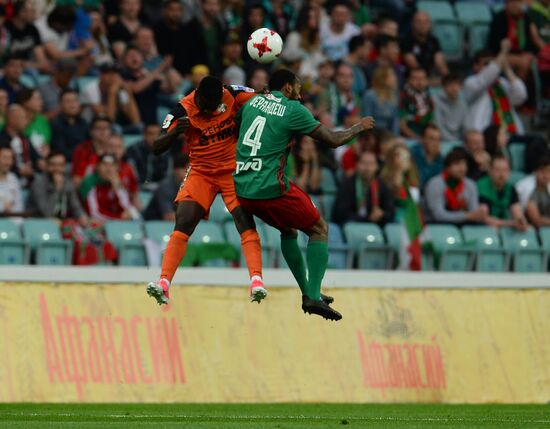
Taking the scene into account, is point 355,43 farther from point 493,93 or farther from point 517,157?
point 517,157

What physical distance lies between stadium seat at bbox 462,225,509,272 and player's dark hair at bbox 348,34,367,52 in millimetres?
3616

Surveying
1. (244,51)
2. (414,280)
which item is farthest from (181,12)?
(414,280)

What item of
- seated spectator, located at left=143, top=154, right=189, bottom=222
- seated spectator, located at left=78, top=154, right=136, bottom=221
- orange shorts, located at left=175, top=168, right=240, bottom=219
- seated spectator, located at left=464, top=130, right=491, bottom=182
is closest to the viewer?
orange shorts, located at left=175, top=168, right=240, bottom=219

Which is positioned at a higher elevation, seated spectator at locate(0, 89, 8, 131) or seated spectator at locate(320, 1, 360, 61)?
seated spectator at locate(320, 1, 360, 61)

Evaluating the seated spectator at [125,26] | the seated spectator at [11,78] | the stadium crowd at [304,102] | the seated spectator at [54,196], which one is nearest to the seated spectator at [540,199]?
the stadium crowd at [304,102]

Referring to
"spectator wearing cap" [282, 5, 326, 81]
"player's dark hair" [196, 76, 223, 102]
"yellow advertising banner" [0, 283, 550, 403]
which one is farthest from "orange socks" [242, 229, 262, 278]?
"spectator wearing cap" [282, 5, 326, 81]

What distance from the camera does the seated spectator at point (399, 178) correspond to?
60.1ft

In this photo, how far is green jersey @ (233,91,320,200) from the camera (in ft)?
40.9

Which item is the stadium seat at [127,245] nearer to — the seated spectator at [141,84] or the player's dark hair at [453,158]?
the seated spectator at [141,84]

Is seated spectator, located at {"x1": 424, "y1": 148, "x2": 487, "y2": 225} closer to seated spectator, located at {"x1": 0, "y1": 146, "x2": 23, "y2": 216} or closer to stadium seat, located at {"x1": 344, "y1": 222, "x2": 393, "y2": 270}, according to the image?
stadium seat, located at {"x1": 344, "y1": 222, "x2": 393, "y2": 270}

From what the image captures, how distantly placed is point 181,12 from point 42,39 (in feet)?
6.85

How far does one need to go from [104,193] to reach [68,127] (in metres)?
1.38

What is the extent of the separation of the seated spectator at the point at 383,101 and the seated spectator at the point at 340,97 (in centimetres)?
18
